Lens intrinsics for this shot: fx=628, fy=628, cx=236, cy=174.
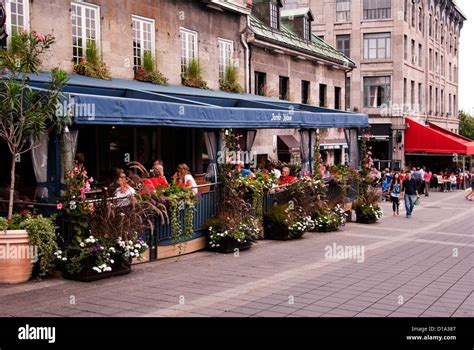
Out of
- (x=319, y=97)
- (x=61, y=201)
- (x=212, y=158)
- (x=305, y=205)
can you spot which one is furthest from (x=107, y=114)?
(x=319, y=97)

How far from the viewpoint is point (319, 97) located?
29156mm

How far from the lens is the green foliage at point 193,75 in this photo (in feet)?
Answer: 61.5

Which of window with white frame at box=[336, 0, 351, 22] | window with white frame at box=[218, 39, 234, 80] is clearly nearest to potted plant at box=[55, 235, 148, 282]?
window with white frame at box=[218, 39, 234, 80]

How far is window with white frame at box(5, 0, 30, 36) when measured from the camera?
1327cm

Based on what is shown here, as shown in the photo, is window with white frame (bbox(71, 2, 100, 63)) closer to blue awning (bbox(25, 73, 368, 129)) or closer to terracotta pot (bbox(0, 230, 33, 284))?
blue awning (bbox(25, 73, 368, 129))

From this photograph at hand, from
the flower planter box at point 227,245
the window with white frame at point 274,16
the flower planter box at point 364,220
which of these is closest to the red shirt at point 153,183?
the flower planter box at point 227,245

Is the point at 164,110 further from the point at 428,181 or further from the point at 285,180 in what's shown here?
the point at 428,181

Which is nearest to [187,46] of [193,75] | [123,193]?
[193,75]

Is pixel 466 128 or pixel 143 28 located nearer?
pixel 143 28

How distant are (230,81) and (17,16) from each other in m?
8.79

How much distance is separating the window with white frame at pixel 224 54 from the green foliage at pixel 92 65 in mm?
6073

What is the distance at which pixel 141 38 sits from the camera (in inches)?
673

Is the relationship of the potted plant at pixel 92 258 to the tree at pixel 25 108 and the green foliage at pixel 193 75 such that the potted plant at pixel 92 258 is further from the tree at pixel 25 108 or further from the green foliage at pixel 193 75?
the green foliage at pixel 193 75
